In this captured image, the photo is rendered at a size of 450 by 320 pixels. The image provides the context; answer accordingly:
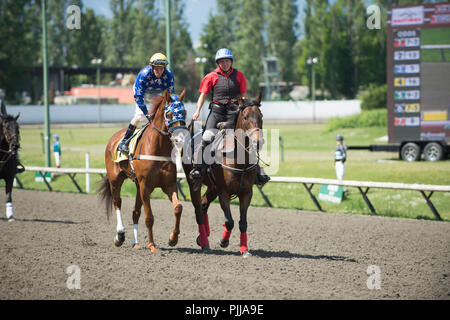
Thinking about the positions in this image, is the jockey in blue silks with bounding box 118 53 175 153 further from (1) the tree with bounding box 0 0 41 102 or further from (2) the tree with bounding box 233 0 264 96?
(2) the tree with bounding box 233 0 264 96

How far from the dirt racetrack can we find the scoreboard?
38.5ft

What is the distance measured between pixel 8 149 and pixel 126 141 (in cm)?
479

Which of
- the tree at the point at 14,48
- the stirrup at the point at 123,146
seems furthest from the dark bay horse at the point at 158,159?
the tree at the point at 14,48

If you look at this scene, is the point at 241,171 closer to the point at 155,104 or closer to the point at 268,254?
the point at 268,254

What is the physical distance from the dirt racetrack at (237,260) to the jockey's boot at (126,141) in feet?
5.11

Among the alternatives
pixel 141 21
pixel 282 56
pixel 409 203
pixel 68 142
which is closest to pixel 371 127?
pixel 68 142

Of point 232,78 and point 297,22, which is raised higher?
point 297,22

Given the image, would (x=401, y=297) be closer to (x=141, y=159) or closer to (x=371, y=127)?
(x=141, y=159)

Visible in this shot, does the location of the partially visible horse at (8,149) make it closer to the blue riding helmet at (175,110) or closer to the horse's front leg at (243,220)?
the blue riding helmet at (175,110)

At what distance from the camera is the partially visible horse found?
12977mm

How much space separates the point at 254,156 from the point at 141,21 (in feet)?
251

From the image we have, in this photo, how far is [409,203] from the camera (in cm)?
1545

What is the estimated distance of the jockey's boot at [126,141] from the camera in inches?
376

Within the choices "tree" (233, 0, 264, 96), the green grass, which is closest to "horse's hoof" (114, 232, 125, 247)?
the green grass
